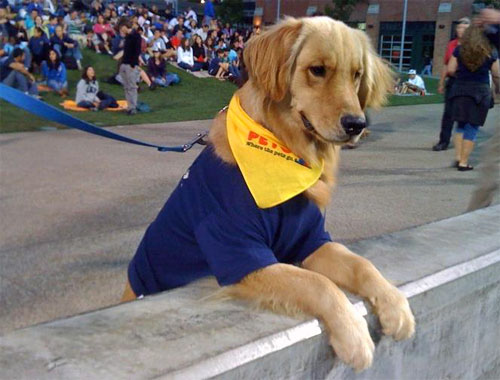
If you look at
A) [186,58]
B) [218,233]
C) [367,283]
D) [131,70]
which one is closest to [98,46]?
[186,58]

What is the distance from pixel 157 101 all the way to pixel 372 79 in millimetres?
15764

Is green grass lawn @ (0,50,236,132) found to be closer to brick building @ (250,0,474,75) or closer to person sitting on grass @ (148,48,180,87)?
person sitting on grass @ (148,48,180,87)

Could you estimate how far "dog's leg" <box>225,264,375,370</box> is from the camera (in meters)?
2.10

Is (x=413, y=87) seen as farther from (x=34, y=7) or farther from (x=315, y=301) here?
(x=315, y=301)

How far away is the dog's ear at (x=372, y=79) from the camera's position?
2945mm

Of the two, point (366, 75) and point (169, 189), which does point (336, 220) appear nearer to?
point (169, 189)

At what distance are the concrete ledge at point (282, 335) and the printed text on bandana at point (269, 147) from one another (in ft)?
1.98

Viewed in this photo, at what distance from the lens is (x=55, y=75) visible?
58.1ft

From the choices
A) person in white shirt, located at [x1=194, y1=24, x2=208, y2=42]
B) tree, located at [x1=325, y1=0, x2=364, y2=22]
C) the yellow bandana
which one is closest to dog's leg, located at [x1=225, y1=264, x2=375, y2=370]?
the yellow bandana

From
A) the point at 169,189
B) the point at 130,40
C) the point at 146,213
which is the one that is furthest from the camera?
the point at 130,40

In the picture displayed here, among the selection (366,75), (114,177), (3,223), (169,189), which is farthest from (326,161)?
(114,177)

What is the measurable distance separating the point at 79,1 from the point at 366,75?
30.7 metres

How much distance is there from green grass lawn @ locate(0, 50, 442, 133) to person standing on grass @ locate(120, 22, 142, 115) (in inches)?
15.9

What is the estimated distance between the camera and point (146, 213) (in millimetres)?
6578
